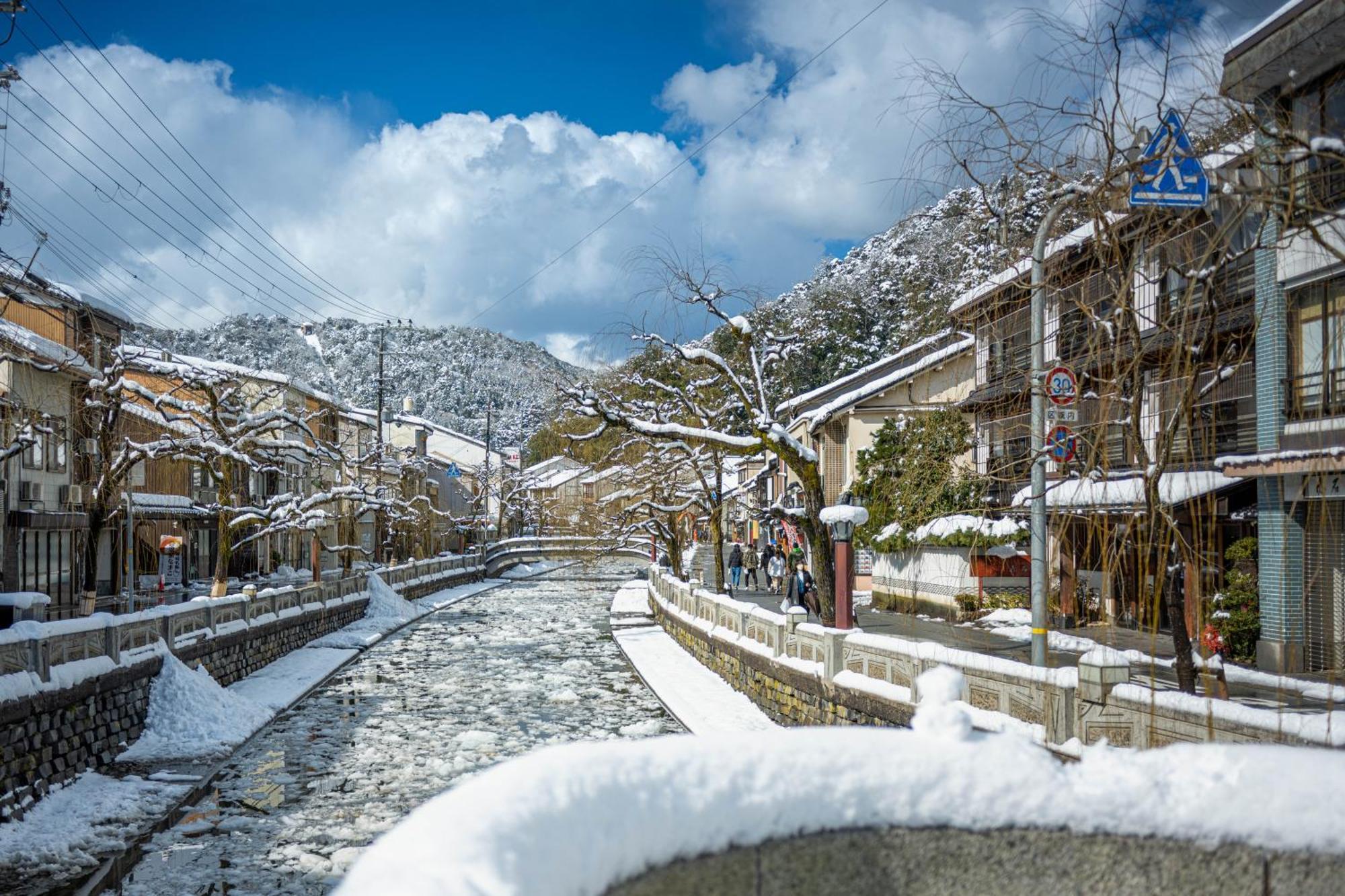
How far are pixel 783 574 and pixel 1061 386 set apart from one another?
1068 inches

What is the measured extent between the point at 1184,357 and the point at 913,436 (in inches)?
403

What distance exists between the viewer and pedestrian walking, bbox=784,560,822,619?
25.7 meters

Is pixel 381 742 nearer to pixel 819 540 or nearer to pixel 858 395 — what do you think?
pixel 819 540

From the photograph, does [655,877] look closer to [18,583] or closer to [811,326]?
[18,583]

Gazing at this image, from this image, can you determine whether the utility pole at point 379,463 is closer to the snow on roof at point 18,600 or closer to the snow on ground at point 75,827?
the snow on roof at point 18,600

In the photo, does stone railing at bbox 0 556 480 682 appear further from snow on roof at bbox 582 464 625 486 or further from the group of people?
the group of people

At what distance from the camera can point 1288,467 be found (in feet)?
51.2

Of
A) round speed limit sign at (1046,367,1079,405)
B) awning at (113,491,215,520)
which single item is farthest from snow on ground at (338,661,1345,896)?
awning at (113,491,215,520)

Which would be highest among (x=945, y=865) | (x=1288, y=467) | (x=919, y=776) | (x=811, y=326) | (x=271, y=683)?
(x=811, y=326)

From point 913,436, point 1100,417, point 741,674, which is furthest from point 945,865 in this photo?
point 741,674

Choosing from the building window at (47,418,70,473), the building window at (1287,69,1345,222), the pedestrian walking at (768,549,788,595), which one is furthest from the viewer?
the pedestrian walking at (768,549,788,595)

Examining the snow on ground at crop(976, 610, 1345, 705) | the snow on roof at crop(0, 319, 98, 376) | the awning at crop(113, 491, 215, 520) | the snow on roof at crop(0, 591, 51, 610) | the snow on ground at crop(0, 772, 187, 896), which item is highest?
the snow on roof at crop(0, 319, 98, 376)

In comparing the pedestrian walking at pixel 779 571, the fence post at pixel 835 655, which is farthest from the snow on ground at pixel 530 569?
the fence post at pixel 835 655

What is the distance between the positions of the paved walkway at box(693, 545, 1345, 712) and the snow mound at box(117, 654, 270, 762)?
11.7m
